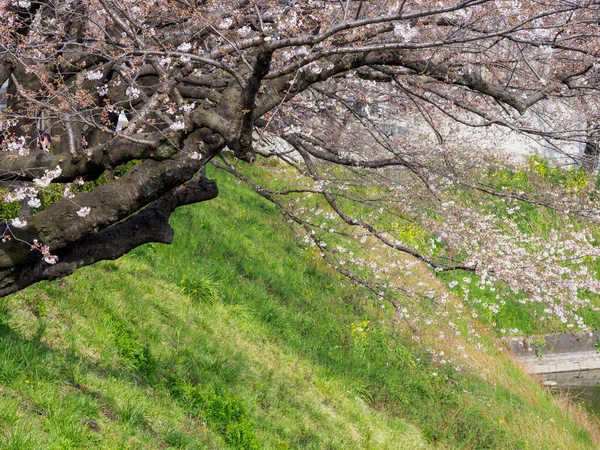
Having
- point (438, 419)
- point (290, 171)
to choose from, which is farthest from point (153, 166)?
point (290, 171)

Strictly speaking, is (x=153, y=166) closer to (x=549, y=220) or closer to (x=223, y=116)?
(x=223, y=116)

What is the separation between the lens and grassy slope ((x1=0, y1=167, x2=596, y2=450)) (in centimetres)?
549

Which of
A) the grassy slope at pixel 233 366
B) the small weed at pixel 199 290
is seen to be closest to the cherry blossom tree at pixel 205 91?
the grassy slope at pixel 233 366

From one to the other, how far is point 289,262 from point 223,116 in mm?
8036

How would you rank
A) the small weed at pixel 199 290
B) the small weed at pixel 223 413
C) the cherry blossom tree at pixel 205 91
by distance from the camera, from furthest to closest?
the small weed at pixel 199 290
the small weed at pixel 223 413
the cherry blossom tree at pixel 205 91

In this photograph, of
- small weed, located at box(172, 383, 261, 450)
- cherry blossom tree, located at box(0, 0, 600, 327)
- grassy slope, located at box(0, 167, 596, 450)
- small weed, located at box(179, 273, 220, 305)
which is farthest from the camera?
small weed, located at box(179, 273, 220, 305)

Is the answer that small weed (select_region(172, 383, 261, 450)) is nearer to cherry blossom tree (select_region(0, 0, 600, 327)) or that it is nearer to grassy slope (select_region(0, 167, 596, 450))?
grassy slope (select_region(0, 167, 596, 450))

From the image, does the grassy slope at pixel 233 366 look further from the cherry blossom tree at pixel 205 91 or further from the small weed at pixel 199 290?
the cherry blossom tree at pixel 205 91

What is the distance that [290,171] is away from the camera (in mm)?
17641

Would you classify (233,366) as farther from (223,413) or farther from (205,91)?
(205,91)

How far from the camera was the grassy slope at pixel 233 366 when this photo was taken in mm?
5488

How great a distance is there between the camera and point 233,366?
763cm

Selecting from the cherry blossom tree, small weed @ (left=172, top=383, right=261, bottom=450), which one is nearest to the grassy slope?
small weed @ (left=172, top=383, right=261, bottom=450)

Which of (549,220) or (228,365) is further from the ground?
(549,220)
